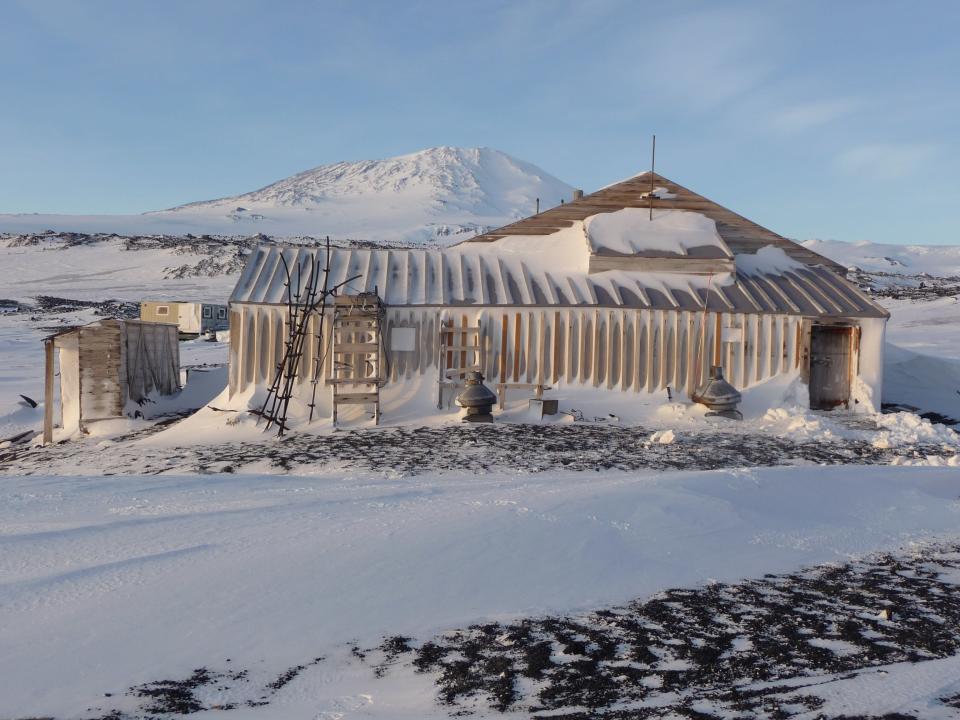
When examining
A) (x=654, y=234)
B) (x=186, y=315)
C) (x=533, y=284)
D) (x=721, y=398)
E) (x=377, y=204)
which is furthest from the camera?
(x=377, y=204)

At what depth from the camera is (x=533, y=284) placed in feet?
56.5

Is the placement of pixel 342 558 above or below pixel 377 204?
below

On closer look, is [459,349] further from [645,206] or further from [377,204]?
[377,204]

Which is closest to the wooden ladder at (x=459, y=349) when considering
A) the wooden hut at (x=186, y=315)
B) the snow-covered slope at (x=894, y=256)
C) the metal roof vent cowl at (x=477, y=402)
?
the metal roof vent cowl at (x=477, y=402)

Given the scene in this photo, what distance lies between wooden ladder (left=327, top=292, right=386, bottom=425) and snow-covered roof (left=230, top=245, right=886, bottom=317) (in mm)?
831

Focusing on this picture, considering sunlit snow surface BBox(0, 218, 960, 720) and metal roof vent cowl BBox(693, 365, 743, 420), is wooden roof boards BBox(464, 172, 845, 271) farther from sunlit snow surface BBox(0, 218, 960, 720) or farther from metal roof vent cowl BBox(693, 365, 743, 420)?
sunlit snow surface BBox(0, 218, 960, 720)

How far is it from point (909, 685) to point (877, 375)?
13.9m

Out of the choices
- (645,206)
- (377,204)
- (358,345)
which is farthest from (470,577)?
(377,204)

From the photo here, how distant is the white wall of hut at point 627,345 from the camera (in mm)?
16359

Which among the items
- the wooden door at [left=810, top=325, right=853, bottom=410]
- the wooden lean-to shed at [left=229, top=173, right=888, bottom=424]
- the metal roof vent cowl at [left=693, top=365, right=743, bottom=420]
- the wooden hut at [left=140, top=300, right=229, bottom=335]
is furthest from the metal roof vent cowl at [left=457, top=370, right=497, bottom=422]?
the wooden hut at [left=140, top=300, right=229, bottom=335]

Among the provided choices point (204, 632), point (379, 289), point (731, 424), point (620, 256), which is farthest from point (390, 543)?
point (620, 256)

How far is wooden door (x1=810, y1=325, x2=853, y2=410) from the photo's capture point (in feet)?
55.3

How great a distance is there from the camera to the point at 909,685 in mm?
4172

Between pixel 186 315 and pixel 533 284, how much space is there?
977 inches
